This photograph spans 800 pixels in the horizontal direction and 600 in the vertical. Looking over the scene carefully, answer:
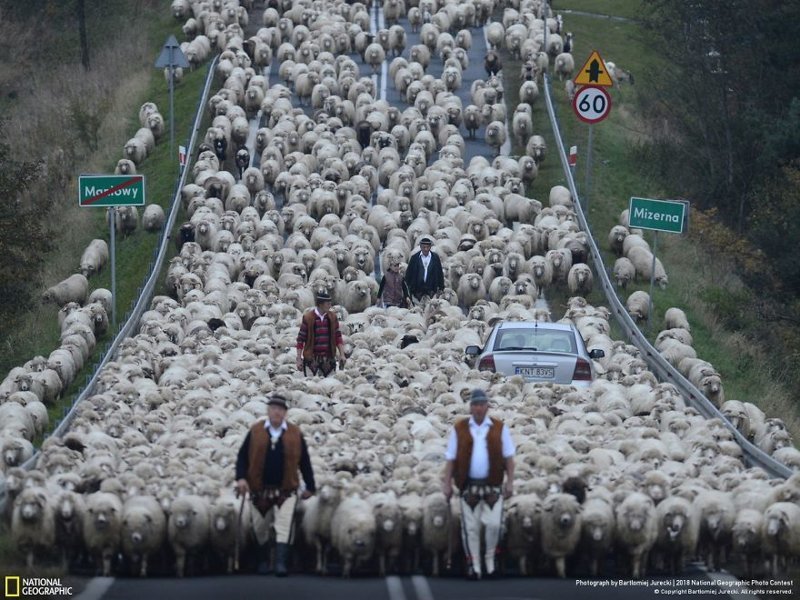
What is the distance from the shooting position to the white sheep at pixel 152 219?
3550 centimetres

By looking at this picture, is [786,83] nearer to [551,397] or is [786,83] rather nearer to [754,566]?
[551,397]

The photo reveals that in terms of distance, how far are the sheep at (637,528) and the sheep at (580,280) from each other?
50.8 feet

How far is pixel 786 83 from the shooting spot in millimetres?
47250

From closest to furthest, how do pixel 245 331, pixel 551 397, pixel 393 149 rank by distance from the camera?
pixel 551 397 < pixel 245 331 < pixel 393 149

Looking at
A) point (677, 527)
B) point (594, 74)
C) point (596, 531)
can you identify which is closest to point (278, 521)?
point (596, 531)

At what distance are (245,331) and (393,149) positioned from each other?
12.6 m

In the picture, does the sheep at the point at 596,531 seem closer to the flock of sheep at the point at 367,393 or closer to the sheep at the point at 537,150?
the flock of sheep at the point at 367,393

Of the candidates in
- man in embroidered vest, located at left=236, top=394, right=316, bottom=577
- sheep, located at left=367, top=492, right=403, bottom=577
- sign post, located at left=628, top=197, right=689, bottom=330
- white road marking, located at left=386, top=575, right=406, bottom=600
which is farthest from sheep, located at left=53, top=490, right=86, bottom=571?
sign post, located at left=628, top=197, right=689, bottom=330

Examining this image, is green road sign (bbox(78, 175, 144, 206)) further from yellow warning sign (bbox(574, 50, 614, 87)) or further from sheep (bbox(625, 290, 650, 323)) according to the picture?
yellow warning sign (bbox(574, 50, 614, 87))

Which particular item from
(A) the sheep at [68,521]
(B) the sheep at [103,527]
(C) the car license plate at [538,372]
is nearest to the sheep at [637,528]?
(B) the sheep at [103,527]

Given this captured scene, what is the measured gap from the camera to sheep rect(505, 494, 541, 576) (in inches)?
617

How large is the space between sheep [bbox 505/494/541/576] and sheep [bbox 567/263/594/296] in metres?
15.5

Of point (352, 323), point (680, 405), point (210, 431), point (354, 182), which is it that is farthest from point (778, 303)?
point (210, 431)

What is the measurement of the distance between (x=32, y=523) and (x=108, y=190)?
11.9 metres
